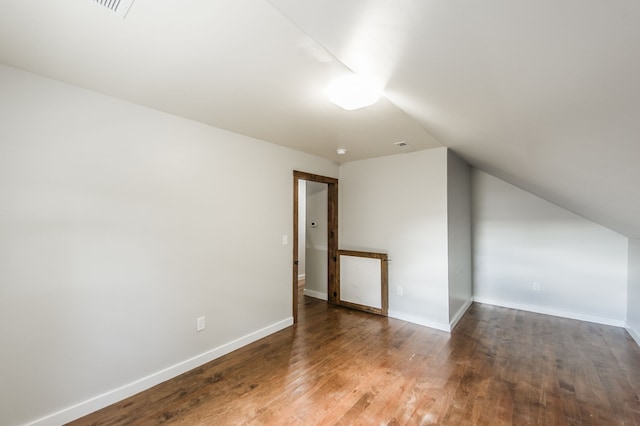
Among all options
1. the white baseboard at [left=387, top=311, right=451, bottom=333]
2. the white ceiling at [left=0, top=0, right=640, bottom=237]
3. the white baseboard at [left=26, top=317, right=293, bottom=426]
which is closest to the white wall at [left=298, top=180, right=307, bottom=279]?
the white baseboard at [left=387, top=311, right=451, bottom=333]

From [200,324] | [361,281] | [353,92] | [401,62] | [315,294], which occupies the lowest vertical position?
[315,294]

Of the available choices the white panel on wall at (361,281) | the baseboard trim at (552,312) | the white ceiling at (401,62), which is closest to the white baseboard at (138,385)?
the white panel on wall at (361,281)

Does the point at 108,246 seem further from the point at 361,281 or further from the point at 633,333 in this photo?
the point at 633,333

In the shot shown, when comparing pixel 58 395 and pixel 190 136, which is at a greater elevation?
pixel 190 136

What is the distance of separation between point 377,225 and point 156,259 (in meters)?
2.92

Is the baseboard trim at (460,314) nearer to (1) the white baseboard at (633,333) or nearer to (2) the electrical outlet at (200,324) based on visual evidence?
(1) the white baseboard at (633,333)

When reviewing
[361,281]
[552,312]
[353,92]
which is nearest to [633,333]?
[552,312]

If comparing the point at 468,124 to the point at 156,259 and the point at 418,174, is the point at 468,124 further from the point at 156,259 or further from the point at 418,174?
the point at 156,259

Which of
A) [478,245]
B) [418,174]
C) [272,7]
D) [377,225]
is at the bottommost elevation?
[478,245]

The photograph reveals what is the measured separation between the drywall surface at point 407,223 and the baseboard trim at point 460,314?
0.12 m

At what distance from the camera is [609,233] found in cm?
371

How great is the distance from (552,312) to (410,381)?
3.07 m

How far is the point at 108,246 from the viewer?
85.7 inches

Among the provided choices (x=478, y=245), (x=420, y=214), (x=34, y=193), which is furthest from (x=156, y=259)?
(x=478, y=245)
